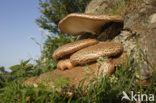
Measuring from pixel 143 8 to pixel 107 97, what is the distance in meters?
1.87

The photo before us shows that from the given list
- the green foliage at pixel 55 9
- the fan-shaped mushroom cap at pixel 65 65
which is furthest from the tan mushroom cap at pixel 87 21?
the green foliage at pixel 55 9

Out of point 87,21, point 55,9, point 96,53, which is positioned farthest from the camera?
point 55,9

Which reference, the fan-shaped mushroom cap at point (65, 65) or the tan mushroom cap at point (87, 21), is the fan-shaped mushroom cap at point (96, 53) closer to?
the fan-shaped mushroom cap at point (65, 65)

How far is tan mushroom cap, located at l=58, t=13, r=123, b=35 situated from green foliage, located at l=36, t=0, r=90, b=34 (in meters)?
8.20

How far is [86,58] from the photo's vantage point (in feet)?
6.89

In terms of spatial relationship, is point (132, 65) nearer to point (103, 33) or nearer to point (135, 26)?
point (135, 26)

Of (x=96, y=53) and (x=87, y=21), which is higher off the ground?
(x=87, y=21)

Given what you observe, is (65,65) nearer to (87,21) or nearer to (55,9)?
(87,21)

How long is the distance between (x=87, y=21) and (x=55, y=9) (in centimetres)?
934

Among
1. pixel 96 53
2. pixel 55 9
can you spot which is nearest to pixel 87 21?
pixel 96 53

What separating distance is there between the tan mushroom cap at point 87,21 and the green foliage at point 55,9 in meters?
8.20

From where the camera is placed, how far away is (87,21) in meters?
2.60

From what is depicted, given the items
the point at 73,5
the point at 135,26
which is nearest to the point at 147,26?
the point at 135,26

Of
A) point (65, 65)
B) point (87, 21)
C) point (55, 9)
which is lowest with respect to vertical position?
point (65, 65)
